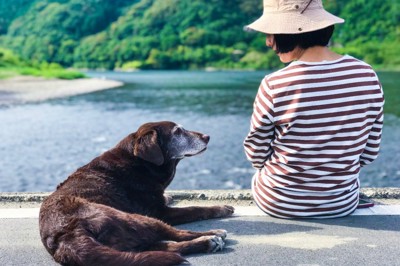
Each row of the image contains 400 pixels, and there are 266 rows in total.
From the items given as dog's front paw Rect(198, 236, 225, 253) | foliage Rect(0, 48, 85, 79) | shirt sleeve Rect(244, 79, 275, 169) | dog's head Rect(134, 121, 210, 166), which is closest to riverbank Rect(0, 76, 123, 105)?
foliage Rect(0, 48, 85, 79)

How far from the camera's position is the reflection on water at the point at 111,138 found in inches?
618

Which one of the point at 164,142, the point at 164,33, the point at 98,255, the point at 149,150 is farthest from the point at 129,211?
the point at 164,33

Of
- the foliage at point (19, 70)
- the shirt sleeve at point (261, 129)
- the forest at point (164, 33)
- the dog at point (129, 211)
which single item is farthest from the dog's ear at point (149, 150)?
the forest at point (164, 33)

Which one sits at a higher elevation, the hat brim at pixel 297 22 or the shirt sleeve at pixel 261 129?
the hat brim at pixel 297 22

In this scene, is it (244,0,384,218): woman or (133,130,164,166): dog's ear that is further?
(133,130,164,166): dog's ear

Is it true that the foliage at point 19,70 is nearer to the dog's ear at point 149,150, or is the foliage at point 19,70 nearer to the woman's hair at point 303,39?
the dog's ear at point 149,150

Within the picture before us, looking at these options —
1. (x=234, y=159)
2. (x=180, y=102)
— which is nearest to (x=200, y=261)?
(x=234, y=159)

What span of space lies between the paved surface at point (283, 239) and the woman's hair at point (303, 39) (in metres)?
1.27

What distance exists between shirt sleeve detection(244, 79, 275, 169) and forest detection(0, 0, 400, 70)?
9914cm

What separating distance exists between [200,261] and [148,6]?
13617cm

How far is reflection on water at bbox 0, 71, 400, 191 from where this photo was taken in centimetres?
1569

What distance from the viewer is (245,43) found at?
A: 11688cm

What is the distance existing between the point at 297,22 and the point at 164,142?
1.39 m

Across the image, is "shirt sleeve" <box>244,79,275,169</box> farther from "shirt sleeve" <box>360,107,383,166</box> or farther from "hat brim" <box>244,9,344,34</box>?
"shirt sleeve" <box>360,107,383,166</box>
